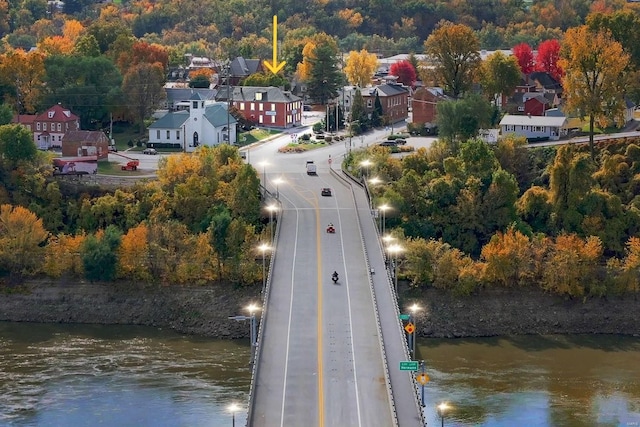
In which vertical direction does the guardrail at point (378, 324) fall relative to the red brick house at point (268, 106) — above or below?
below

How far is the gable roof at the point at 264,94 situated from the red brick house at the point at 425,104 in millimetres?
8065

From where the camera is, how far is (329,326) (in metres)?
42.5

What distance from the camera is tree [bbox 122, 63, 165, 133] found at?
250 ft

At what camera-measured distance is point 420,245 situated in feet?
173

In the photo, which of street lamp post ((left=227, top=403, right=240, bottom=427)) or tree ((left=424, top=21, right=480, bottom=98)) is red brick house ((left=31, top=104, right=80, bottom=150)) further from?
street lamp post ((left=227, top=403, right=240, bottom=427))

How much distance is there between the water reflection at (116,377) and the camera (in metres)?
40.0

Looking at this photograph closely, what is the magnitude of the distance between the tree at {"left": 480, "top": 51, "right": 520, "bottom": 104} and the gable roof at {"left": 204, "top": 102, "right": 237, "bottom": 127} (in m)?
16.3

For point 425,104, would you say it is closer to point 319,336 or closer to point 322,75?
point 322,75

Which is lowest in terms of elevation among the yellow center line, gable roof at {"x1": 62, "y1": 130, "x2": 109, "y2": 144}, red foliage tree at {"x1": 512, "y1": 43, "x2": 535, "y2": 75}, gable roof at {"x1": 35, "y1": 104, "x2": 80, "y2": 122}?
the yellow center line

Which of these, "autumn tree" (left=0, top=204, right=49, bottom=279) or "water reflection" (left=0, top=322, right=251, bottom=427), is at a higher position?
"autumn tree" (left=0, top=204, right=49, bottom=279)

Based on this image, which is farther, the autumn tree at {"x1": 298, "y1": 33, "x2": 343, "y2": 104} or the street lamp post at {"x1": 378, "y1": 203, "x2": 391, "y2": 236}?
the autumn tree at {"x1": 298, "y1": 33, "x2": 343, "y2": 104}

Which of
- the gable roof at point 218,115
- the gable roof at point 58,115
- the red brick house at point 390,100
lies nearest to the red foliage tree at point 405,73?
the red brick house at point 390,100

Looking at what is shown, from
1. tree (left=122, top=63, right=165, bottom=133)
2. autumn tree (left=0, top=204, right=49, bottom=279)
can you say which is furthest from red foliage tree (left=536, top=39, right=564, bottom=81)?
autumn tree (left=0, top=204, right=49, bottom=279)

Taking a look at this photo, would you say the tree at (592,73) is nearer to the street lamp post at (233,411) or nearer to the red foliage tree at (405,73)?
the street lamp post at (233,411)
